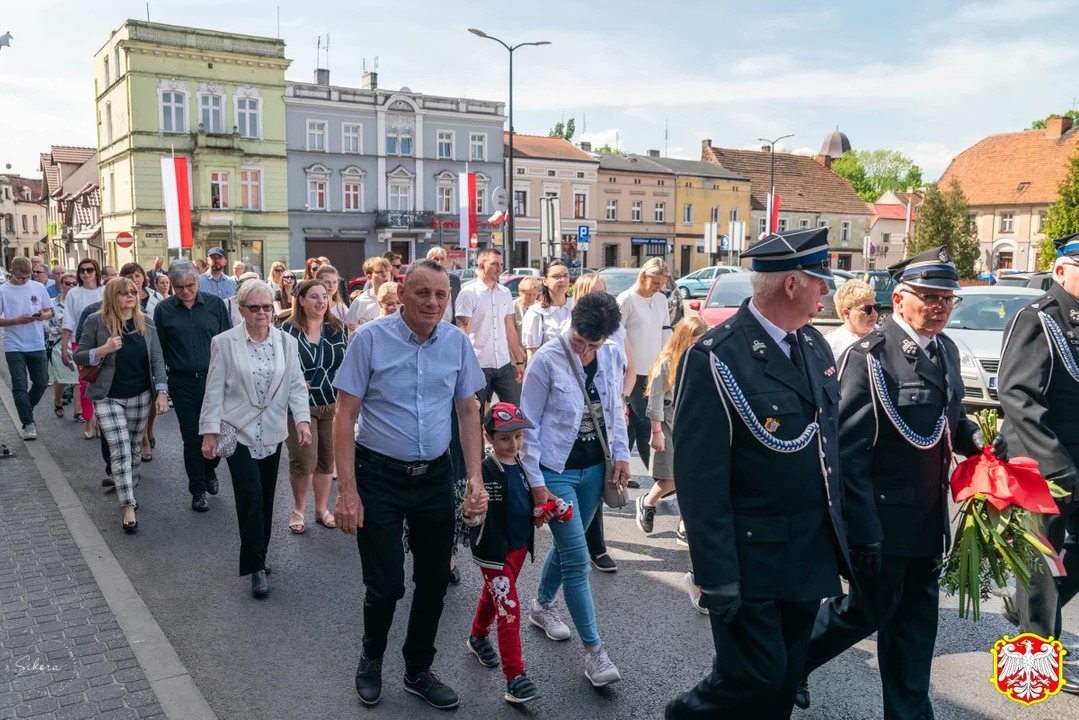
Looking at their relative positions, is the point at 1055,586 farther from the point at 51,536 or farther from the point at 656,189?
the point at 656,189

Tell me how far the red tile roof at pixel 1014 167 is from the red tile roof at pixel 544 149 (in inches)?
1075

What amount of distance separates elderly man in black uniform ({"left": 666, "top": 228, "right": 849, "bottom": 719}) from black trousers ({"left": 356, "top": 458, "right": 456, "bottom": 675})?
4.75ft

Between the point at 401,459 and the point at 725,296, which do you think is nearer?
the point at 401,459

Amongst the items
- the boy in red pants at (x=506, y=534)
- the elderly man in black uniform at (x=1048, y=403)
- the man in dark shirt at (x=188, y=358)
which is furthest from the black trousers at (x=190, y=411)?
the elderly man in black uniform at (x=1048, y=403)

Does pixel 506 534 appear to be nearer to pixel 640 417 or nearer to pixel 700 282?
pixel 640 417

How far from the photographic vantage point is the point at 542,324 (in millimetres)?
7793

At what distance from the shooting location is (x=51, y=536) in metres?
6.39

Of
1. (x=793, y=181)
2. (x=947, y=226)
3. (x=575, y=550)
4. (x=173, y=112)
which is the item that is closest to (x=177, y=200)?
(x=575, y=550)

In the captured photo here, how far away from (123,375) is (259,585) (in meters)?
2.58

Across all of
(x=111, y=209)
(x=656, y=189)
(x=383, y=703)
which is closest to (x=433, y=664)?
(x=383, y=703)

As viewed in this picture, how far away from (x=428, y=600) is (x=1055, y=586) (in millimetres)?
2960

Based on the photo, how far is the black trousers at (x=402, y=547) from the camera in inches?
154

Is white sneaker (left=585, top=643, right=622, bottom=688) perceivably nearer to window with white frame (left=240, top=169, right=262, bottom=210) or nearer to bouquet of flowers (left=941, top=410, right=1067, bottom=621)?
bouquet of flowers (left=941, top=410, right=1067, bottom=621)

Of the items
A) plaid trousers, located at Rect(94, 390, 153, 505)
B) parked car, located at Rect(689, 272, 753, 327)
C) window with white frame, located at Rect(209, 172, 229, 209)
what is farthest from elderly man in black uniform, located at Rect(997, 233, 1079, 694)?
window with white frame, located at Rect(209, 172, 229, 209)
